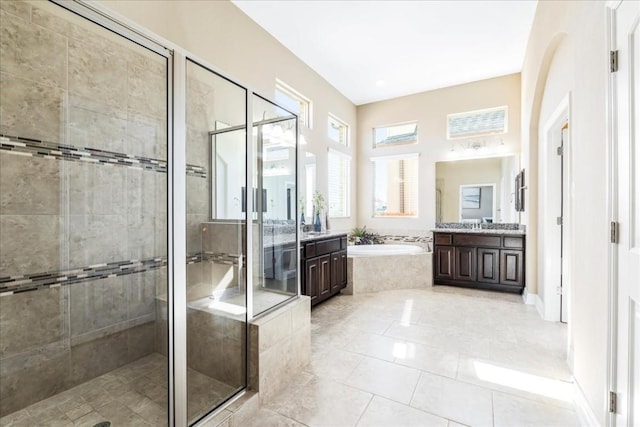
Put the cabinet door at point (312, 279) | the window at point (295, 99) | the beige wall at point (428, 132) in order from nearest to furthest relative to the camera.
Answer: the cabinet door at point (312, 279) → the window at point (295, 99) → the beige wall at point (428, 132)

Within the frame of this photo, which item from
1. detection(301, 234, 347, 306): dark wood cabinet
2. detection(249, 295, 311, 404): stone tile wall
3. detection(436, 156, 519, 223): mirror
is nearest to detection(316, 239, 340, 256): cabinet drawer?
detection(301, 234, 347, 306): dark wood cabinet

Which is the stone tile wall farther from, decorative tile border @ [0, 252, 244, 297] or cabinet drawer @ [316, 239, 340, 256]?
cabinet drawer @ [316, 239, 340, 256]

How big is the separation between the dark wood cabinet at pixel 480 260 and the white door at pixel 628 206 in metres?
3.16

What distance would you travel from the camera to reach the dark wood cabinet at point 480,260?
13.5 feet

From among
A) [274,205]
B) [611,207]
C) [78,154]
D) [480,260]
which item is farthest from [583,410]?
[78,154]

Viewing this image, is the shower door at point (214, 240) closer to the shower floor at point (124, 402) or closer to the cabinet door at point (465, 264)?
the shower floor at point (124, 402)

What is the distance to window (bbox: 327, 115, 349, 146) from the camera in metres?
5.13

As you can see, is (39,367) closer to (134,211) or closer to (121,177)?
(134,211)

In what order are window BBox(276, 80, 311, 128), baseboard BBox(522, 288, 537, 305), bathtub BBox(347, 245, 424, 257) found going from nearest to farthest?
baseboard BBox(522, 288, 537, 305), window BBox(276, 80, 311, 128), bathtub BBox(347, 245, 424, 257)

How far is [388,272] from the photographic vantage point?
4.34 meters

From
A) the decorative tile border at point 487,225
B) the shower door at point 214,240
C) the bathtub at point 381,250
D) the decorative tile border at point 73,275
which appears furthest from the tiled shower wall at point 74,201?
the decorative tile border at point 487,225

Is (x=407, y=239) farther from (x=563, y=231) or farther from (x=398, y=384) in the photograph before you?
(x=398, y=384)

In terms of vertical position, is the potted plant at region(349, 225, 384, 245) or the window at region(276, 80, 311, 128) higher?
the window at region(276, 80, 311, 128)

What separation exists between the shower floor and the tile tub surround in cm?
262
